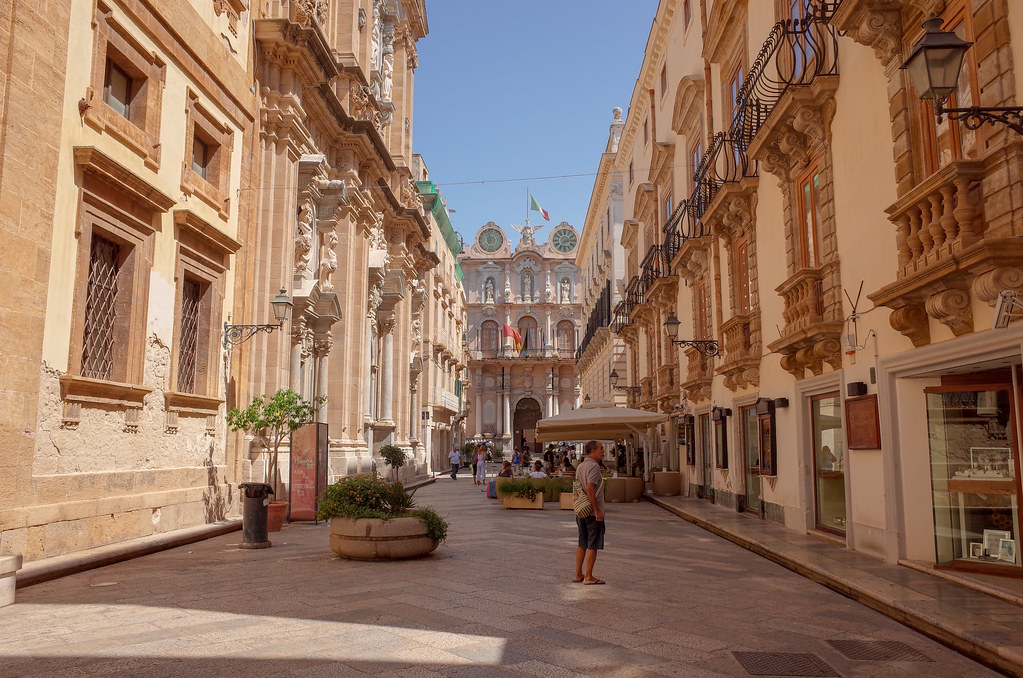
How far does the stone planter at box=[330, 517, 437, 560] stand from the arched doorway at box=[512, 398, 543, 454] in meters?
58.6

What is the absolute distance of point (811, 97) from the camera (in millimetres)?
11297

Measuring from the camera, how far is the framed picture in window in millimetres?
9664

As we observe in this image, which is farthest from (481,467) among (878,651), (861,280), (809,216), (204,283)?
(878,651)

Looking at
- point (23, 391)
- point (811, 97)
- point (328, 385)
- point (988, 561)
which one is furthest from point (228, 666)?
point (328, 385)

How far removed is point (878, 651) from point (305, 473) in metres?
11.6

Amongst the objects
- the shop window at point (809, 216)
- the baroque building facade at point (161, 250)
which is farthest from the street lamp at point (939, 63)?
the baroque building facade at point (161, 250)

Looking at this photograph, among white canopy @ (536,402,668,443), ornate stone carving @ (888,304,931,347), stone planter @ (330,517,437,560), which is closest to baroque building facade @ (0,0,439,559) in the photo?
stone planter @ (330,517,437,560)

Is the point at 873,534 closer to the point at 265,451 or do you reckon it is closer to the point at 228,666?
the point at 228,666

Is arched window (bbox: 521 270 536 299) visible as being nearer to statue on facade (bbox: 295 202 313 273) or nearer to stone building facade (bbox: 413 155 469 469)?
stone building facade (bbox: 413 155 469 469)

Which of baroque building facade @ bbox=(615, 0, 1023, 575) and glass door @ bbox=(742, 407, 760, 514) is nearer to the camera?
baroque building facade @ bbox=(615, 0, 1023, 575)

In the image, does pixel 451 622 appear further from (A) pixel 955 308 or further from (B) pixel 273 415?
(B) pixel 273 415

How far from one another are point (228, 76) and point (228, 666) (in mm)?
12785

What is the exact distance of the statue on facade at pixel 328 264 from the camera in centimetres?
2128

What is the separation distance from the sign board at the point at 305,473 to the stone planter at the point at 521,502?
4.82 m
